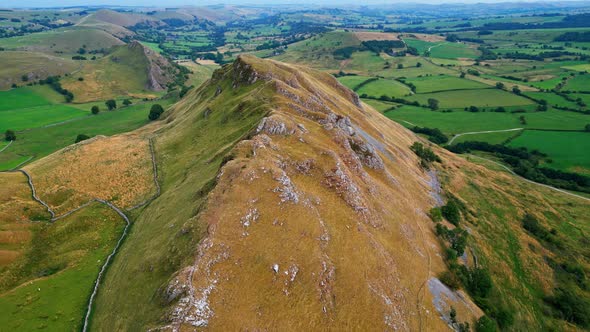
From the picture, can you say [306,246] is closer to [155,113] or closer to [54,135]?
[155,113]

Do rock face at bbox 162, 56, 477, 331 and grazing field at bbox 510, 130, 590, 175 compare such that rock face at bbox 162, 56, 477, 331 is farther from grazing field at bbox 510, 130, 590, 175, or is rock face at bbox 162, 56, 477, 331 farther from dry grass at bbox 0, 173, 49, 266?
grazing field at bbox 510, 130, 590, 175

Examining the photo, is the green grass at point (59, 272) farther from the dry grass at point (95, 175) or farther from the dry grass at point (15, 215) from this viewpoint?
the dry grass at point (95, 175)

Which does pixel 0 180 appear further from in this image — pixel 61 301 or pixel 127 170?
pixel 61 301

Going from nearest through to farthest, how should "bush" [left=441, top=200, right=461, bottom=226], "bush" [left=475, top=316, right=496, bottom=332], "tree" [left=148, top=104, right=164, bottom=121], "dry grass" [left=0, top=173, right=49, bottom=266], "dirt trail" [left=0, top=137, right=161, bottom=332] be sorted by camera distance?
"dirt trail" [left=0, top=137, right=161, bottom=332] → "bush" [left=475, top=316, right=496, bottom=332] → "dry grass" [left=0, top=173, right=49, bottom=266] → "bush" [left=441, top=200, right=461, bottom=226] → "tree" [left=148, top=104, right=164, bottom=121]

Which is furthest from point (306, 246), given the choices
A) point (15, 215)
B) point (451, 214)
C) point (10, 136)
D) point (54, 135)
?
point (10, 136)

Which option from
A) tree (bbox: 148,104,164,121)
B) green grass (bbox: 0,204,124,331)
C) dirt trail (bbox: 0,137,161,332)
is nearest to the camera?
green grass (bbox: 0,204,124,331)

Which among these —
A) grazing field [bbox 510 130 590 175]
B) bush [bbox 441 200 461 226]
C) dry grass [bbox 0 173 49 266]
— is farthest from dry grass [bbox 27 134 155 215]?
grazing field [bbox 510 130 590 175]

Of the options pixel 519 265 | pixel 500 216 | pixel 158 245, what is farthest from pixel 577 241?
pixel 158 245
